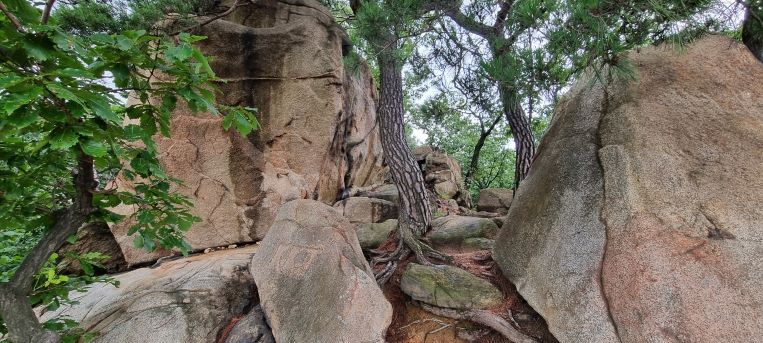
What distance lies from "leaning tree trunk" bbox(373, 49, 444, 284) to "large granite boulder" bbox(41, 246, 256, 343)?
1.60 metres

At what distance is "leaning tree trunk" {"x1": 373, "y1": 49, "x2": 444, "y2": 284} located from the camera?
13.9 feet

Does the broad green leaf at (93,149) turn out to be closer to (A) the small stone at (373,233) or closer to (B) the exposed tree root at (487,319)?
(B) the exposed tree root at (487,319)

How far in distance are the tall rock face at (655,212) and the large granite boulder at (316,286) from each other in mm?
1417

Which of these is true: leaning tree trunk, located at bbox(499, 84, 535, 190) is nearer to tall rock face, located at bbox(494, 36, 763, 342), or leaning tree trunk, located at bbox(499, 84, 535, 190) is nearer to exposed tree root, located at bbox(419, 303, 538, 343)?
tall rock face, located at bbox(494, 36, 763, 342)

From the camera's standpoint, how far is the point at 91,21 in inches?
160

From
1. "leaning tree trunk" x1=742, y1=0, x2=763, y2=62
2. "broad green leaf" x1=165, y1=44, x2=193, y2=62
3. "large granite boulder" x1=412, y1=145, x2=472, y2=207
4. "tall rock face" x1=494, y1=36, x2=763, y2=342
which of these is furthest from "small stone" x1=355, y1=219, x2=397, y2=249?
"leaning tree trunk" x1=742, y1=0, x2=763, y2=62

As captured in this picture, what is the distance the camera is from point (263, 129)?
574cm

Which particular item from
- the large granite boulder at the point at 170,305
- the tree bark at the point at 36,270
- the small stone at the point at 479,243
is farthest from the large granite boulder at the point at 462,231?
the tree bark at the point at 36,270

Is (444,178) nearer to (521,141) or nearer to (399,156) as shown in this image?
(521,141)

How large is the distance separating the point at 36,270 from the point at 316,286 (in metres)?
1.92

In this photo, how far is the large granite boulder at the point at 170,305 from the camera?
3209mm

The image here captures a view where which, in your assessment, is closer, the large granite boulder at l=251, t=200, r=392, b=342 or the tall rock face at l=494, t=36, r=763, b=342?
the tall rock face at l=494, t=36, r=763, b=342

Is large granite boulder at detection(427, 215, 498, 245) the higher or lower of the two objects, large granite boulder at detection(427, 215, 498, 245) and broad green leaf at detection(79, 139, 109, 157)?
the lower

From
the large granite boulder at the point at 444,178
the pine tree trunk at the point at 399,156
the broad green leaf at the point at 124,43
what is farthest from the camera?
the large granite boulder at the point at 444,178
